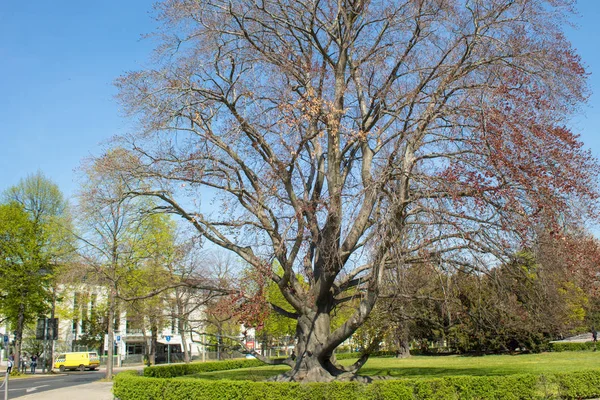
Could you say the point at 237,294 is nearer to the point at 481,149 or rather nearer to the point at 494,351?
the point at 481,149

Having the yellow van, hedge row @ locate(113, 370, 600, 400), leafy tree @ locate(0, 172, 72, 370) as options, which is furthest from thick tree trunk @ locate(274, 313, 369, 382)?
the yellow van

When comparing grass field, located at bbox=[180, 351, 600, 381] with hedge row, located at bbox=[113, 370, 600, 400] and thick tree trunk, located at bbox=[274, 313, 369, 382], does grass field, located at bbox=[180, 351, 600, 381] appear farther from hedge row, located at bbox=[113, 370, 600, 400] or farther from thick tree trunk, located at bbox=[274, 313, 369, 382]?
thick tree trunk, located at bbox=[274, 313, 369, 382]

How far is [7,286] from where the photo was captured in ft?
111

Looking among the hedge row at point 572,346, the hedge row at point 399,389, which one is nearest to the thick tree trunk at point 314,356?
the hedge row at point 399,389

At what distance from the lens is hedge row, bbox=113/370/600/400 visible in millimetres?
13227

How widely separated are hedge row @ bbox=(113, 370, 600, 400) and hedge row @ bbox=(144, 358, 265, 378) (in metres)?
9.92

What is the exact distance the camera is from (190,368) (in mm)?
30703

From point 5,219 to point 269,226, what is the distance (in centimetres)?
2693

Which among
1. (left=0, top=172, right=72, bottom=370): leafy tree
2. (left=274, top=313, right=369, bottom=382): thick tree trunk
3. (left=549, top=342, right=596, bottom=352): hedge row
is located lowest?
(left=549, top=342, right=596, bottom=352): hedge row

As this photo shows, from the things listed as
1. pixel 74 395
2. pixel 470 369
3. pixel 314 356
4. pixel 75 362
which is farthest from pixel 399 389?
pixel 75 362

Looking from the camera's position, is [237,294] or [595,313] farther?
[595,313]

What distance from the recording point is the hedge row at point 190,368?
2523cm

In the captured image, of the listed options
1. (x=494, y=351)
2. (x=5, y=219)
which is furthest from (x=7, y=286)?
(x=494, y=351)

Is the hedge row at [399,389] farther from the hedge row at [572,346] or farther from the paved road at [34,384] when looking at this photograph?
the hedge row at [572,346]
